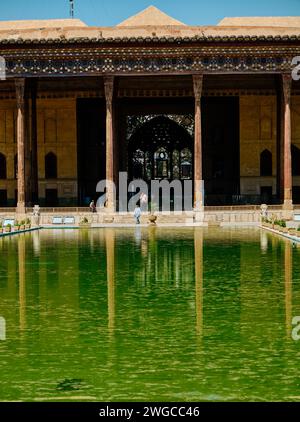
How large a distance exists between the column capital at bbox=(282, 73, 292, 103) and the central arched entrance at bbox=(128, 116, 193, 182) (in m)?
10.4

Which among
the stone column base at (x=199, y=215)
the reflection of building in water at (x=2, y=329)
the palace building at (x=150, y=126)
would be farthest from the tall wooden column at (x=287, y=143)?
the reflection of building in water at (x=2, y=329)

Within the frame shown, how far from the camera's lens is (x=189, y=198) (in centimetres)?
4259

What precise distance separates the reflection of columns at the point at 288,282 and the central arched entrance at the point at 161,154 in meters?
24.0

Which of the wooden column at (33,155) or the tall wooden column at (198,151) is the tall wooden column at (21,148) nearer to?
the wooden column at (33,155)

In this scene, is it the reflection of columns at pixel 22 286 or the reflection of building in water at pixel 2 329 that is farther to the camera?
the reflection of columns at pixel 22 286

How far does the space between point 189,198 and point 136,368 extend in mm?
34945

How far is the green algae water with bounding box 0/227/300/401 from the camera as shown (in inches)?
283

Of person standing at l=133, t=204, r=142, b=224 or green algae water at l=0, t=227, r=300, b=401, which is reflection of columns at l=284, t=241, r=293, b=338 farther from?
person standing at l=133, t=204, r=142, b=224

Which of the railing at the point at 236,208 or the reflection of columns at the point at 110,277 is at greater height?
the railing at the point at 236,208

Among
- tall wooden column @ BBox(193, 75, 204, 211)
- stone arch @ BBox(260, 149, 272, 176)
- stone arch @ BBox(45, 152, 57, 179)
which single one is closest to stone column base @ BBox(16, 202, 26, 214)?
tall wooden column @ BBox(193, 75, 204, 211)

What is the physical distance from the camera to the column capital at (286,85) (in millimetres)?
34188

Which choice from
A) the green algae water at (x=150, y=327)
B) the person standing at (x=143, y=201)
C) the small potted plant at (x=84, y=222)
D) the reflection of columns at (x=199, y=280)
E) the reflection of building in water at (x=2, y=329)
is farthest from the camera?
the person standing at (x=143, y=201)

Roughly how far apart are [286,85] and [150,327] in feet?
85.4

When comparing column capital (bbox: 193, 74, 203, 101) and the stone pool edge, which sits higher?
column capital (bbox: 193, 74, 203, 101)
